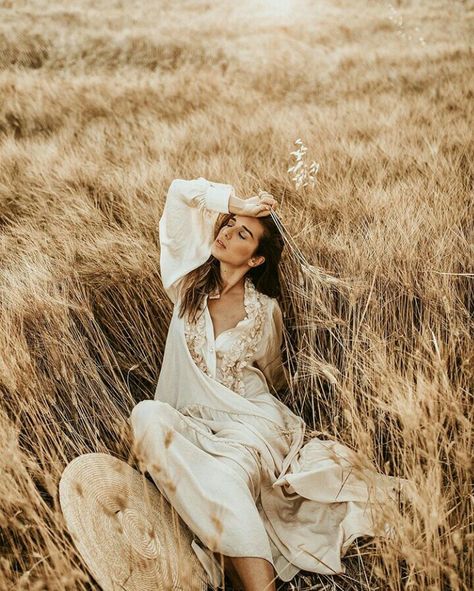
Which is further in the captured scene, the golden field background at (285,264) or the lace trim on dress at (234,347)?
the lace trim on dress at (234,347)

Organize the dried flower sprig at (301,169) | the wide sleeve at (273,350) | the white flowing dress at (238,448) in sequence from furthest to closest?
1. the dried flower sprig at (301,169)
2. the wide sleeve at (273,350)
3. the white flowing dress at (238,448)

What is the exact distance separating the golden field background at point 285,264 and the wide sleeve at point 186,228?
0.32 meters

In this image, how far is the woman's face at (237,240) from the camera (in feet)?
7.57

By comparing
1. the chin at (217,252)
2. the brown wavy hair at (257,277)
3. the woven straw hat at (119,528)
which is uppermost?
the chin at (217,252)

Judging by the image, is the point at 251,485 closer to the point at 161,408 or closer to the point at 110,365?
the point at 161,408

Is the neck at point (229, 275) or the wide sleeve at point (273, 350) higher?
the neck at point (229, 275)

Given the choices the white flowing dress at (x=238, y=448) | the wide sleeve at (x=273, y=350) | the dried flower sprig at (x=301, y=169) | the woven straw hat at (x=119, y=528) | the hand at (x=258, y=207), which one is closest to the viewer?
the woven straw hat at (x=119, y=528)

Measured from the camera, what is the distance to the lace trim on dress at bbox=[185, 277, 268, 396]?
2.30 metres

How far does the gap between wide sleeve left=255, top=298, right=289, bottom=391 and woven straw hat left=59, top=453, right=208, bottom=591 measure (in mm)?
729

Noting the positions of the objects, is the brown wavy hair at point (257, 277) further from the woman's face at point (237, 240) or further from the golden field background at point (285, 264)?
the golden field background at point (285, 264)

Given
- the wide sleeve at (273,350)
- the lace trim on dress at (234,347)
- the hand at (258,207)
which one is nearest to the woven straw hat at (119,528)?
the lace trim on dress at (234,347)

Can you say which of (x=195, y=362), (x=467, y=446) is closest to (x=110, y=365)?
(x=195, y=362)

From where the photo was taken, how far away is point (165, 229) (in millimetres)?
2461

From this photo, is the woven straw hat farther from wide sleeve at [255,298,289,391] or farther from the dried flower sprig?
the dried flower sprig
